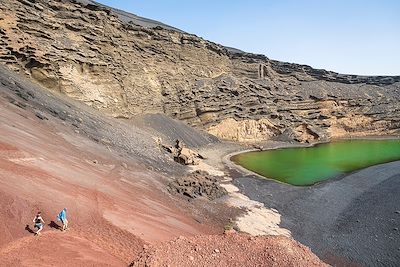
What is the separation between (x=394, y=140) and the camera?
57562 mm

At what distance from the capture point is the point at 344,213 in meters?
20.7

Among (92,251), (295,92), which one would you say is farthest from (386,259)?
(295,92)

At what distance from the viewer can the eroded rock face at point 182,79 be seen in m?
33.1

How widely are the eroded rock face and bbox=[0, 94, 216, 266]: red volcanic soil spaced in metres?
14.6

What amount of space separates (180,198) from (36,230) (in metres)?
11.4

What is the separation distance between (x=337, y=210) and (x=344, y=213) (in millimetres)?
625

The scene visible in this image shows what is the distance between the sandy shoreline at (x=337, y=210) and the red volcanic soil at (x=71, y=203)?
588cm

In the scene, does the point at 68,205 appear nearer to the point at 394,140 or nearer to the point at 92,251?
the point at 92,251

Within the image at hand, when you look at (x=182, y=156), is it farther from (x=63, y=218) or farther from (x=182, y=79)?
(x=182, y=79)

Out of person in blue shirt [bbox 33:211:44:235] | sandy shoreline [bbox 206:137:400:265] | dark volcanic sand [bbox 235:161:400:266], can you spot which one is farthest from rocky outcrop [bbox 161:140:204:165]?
person in blue shirt [bbox 33:211:44:235]

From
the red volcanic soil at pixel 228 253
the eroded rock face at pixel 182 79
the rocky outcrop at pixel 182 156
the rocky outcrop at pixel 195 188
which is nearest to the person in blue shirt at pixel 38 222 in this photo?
the red volcanic soil at pixel 228 253

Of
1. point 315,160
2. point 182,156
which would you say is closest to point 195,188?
point 182,156

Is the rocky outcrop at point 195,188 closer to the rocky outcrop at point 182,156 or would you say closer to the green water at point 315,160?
the rocky outcrop at point 182,156

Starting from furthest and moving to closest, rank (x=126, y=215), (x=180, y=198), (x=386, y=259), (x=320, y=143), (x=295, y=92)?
(x=295, y=92), (x=320, y=143), (x=180, y=198), (x=386, y=259), (x=126, y=215)
